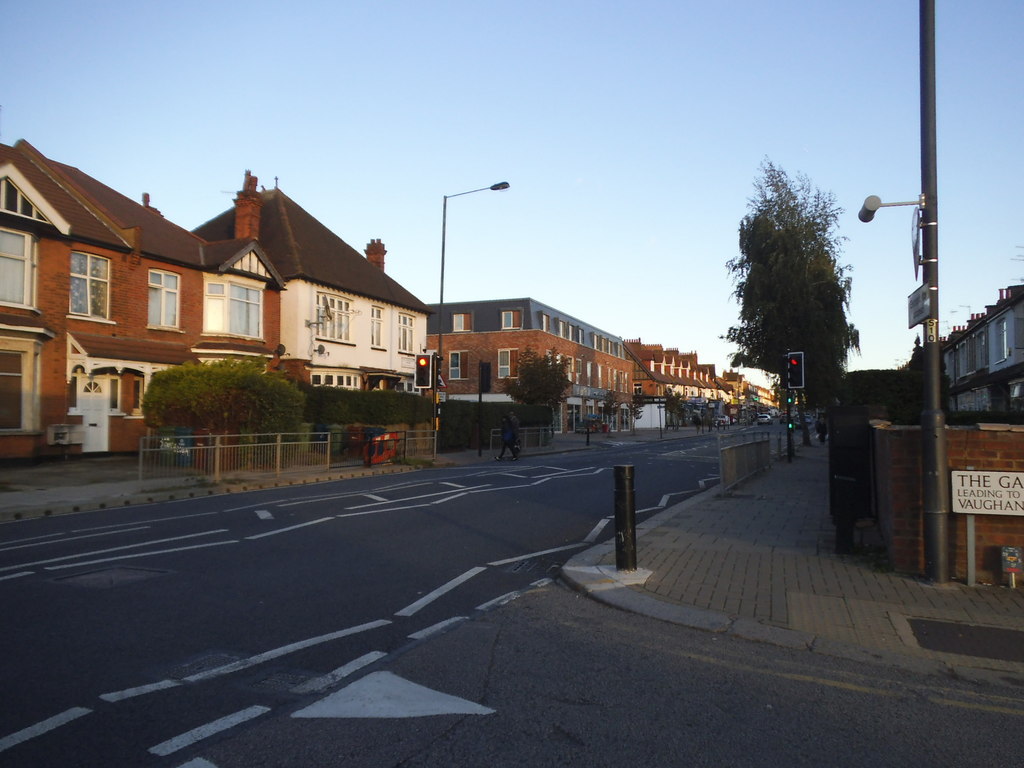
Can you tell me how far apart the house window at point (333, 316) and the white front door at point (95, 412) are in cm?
947

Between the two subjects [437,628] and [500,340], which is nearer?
[437,628]

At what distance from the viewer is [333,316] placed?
104 feet

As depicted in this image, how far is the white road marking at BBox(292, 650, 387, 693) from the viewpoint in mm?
4453

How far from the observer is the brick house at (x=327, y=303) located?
99.6 feet

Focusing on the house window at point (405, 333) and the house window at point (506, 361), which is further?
the house window at point (506, 361)

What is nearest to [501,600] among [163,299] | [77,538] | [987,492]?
[987,492]

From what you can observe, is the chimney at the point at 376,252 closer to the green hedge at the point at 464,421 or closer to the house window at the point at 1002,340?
the green hedge at the point at 464,421

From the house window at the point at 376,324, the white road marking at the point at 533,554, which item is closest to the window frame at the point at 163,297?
the house window at the point at 376,324

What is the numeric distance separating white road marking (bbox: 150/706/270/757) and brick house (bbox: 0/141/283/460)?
19376mm

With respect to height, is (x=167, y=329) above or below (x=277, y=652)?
above

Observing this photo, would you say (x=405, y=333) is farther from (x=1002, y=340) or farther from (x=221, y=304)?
(x=1002, y=340)

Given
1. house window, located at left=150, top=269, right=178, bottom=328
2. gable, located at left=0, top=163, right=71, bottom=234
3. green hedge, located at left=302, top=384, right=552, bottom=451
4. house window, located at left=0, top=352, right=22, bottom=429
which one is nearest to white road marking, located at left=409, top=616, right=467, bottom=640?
house window, located at left=0, top=352, right=22, bottom=429

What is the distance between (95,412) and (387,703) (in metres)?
21.7

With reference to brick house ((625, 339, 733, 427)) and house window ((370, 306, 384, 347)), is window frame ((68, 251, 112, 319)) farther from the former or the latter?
brick house ((625, 339, 733, 427))
